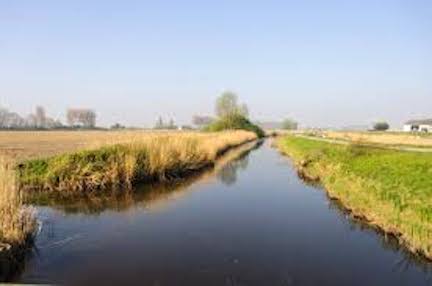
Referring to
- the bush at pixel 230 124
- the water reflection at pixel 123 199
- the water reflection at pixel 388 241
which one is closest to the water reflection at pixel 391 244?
the water reflection at pixel 388 241

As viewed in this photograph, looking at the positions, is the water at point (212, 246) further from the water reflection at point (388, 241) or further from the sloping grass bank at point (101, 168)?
the sloping grass bank at point (101, 168)

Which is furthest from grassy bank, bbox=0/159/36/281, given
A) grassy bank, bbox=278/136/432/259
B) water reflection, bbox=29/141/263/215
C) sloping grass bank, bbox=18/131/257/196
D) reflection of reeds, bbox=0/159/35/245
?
grassy bank, bbox=278/136/432/259

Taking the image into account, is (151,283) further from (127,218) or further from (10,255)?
(127,218)

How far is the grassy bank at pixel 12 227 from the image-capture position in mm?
11086

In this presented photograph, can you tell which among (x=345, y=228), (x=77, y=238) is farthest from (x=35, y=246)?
(x=345, y=228)

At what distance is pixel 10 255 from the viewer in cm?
1130

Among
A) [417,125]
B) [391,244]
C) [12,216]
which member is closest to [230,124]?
[391,244]

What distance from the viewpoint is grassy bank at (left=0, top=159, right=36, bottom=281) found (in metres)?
11.1

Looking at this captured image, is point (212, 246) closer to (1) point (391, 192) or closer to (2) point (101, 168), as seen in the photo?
(1) point (391, 192)

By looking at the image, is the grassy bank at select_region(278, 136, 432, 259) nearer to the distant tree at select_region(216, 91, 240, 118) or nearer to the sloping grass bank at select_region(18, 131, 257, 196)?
the sloping grass bank at select_region(18, 131, 257, 196)

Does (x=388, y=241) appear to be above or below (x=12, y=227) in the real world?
below

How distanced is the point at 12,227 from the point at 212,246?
4386 mm

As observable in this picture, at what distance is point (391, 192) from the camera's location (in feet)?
54.9

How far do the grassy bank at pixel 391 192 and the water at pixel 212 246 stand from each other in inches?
18.1
